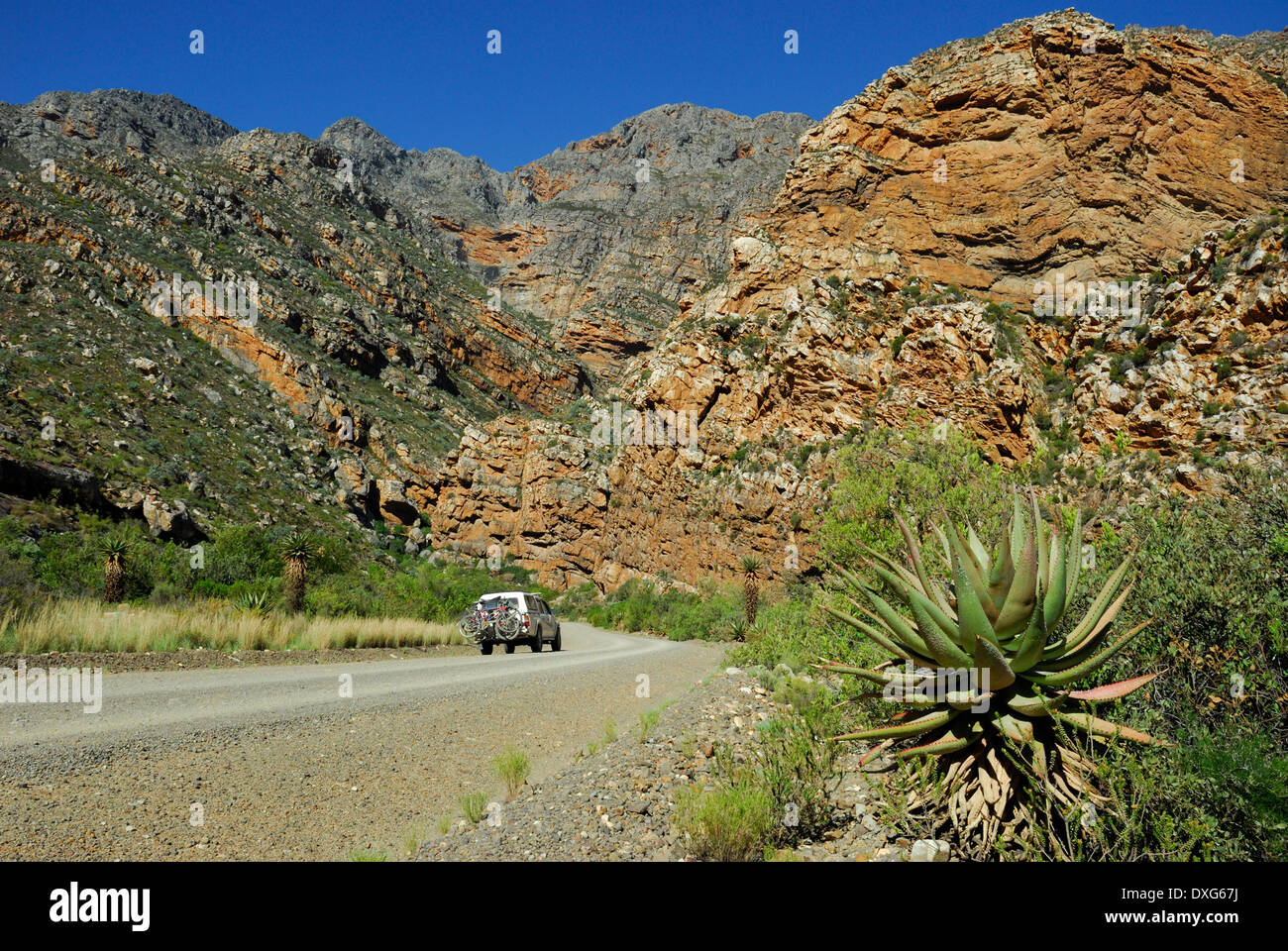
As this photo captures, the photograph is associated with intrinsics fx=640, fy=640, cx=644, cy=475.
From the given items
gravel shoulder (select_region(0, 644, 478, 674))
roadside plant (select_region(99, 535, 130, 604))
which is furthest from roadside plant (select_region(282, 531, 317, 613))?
gravel shoulder (select_region(0, 644, 478, 674))

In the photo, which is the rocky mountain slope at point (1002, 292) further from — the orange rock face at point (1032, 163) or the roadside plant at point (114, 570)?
the roadside plant at point (114, 570)

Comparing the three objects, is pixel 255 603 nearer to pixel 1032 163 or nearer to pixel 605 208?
pixel 1032 163

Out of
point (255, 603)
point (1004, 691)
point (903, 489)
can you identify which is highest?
point (903, 489)

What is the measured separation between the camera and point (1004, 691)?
3.34 m

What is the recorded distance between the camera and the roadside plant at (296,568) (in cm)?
1850

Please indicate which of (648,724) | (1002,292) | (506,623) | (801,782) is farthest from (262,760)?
(1002,292)

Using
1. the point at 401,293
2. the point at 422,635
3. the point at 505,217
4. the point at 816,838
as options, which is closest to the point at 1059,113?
the point at 422,635

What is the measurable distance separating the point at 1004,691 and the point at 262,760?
5.18 metres

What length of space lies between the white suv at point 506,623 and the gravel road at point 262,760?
862cm

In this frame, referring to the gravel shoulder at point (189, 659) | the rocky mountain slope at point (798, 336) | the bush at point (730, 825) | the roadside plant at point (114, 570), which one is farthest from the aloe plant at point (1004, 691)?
the roadside plant at point (114, 570)

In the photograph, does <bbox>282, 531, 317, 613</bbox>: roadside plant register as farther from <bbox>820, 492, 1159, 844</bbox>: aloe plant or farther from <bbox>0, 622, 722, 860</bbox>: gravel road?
<bbox>820, 492, 1159, 844</bbox>: aloe plant

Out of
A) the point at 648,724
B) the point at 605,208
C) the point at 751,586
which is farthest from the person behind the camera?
the point at 605,208

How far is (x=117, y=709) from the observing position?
245 inches

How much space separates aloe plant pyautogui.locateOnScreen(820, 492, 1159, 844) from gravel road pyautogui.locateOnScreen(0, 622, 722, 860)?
3111mm
